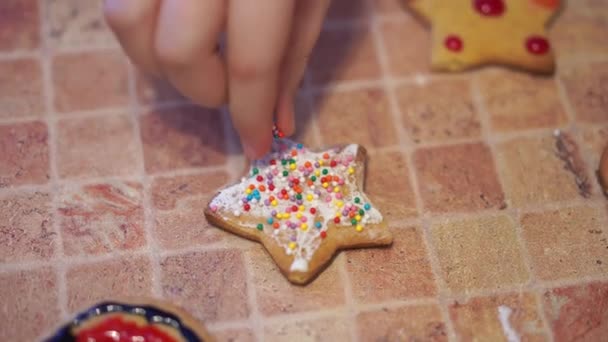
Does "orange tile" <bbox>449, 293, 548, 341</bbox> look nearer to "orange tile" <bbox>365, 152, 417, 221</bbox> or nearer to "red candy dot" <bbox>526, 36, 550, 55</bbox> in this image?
"orange tile" <bbox>365, 152, 417, 221</bbox>

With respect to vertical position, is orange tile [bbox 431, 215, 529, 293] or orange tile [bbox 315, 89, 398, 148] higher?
orange tile [bbox 315, 89, 398, 148]

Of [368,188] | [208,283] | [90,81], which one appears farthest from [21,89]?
[368,188]

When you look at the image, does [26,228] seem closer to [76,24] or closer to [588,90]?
[76,24]

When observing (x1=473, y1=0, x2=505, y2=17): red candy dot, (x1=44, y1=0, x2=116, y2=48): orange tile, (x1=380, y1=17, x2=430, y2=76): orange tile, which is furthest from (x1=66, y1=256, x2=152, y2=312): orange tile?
(x1=473, y1=0, x2=505, y2=17): red candy dot

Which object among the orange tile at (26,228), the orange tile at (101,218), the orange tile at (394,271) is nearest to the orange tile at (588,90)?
the orange tile at (394,271)

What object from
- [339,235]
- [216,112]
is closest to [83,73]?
[216,112]

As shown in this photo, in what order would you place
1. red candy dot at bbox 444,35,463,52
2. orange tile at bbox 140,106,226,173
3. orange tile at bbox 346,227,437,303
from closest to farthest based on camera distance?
orange tile at bbox 346,227,437,303 → orange tile at bbox 140,106,226,173 → red candy dot at bbox 444,35,463,52

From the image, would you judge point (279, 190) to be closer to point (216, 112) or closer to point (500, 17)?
point (216, 112)

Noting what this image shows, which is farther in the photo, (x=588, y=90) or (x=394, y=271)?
(x=588, y=90)
